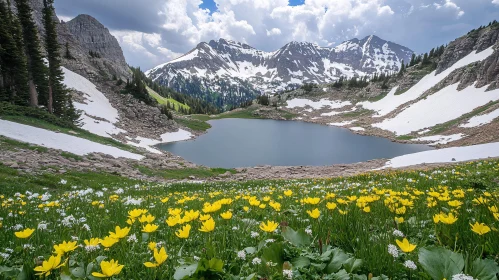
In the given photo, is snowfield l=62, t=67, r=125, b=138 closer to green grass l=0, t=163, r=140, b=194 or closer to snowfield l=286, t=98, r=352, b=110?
green grass l=0, t=163, r=140, b=194

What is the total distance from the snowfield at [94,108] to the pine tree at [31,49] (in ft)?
39.2

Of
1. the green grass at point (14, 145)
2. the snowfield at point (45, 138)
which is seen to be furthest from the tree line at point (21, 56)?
the green grass at point (14, 145)

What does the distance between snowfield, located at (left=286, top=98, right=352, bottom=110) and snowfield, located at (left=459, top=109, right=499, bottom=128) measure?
3955 inches

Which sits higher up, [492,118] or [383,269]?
[492,118]

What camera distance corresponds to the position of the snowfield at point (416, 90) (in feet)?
379

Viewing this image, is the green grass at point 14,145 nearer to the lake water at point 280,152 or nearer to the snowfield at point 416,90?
the lake water at point 280,152

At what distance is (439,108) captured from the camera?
9494 cm

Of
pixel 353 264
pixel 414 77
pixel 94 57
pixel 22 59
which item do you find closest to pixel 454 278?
pixel 353 264

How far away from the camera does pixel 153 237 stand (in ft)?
9.70

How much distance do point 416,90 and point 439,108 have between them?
42.1 m

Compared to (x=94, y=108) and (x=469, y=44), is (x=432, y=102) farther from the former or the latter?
(x=94, y=108)

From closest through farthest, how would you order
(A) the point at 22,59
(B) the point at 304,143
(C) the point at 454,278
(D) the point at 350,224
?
(C) the point at 454,278, (D) the point at 350,224, (A) the point at 22,59, (B) the point at 304,143

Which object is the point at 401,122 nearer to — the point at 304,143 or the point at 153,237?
the point at 304,143

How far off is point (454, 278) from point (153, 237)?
106 inches
